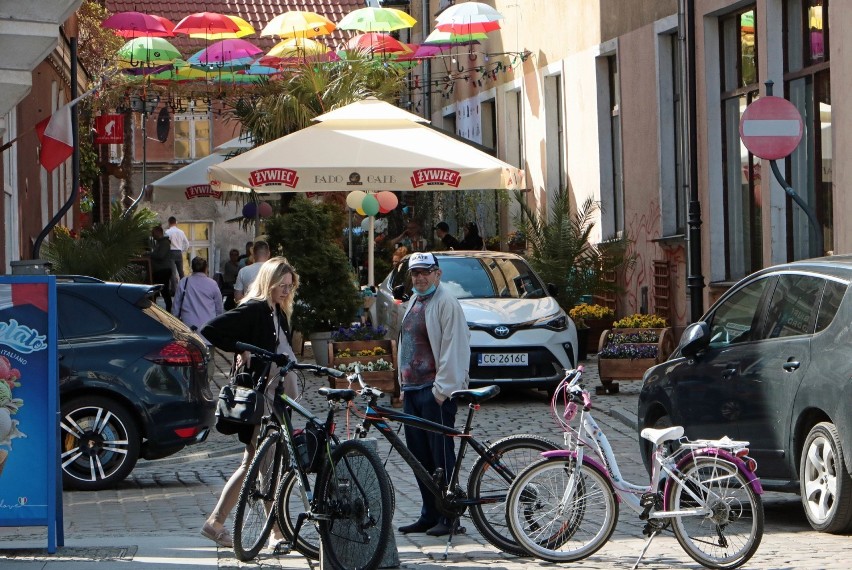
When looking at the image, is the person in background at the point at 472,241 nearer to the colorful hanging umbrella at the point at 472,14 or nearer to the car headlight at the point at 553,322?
the colorful hanging umbrella at the point at 472,14

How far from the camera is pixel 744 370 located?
930 cm

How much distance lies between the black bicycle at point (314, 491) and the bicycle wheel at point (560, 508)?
0.86 m

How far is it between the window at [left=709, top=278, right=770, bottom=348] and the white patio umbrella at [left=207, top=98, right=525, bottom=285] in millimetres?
8141

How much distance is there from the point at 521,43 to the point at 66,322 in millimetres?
17400

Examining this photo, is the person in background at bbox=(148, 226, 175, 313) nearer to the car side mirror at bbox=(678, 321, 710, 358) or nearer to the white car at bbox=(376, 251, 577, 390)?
the white car at bbox=(376, 251, 577, 390)

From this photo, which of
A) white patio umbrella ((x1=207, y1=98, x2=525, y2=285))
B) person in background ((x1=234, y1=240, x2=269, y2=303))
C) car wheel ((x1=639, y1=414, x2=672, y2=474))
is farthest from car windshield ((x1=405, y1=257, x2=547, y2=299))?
car wheel ((x1=639, y1=414, x2=672, y2=474))

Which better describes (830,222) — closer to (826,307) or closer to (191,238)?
(826,307)

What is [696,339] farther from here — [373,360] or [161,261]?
[161,261]

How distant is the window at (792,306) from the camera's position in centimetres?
891

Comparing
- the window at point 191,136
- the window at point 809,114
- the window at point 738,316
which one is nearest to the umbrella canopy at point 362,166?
the window at point 809,114

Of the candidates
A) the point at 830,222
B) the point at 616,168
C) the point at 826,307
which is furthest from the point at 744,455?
the point at 616,168

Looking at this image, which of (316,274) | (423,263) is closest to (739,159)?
(316,274)

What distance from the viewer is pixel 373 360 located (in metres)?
16.4

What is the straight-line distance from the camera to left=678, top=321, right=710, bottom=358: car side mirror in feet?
31.3
